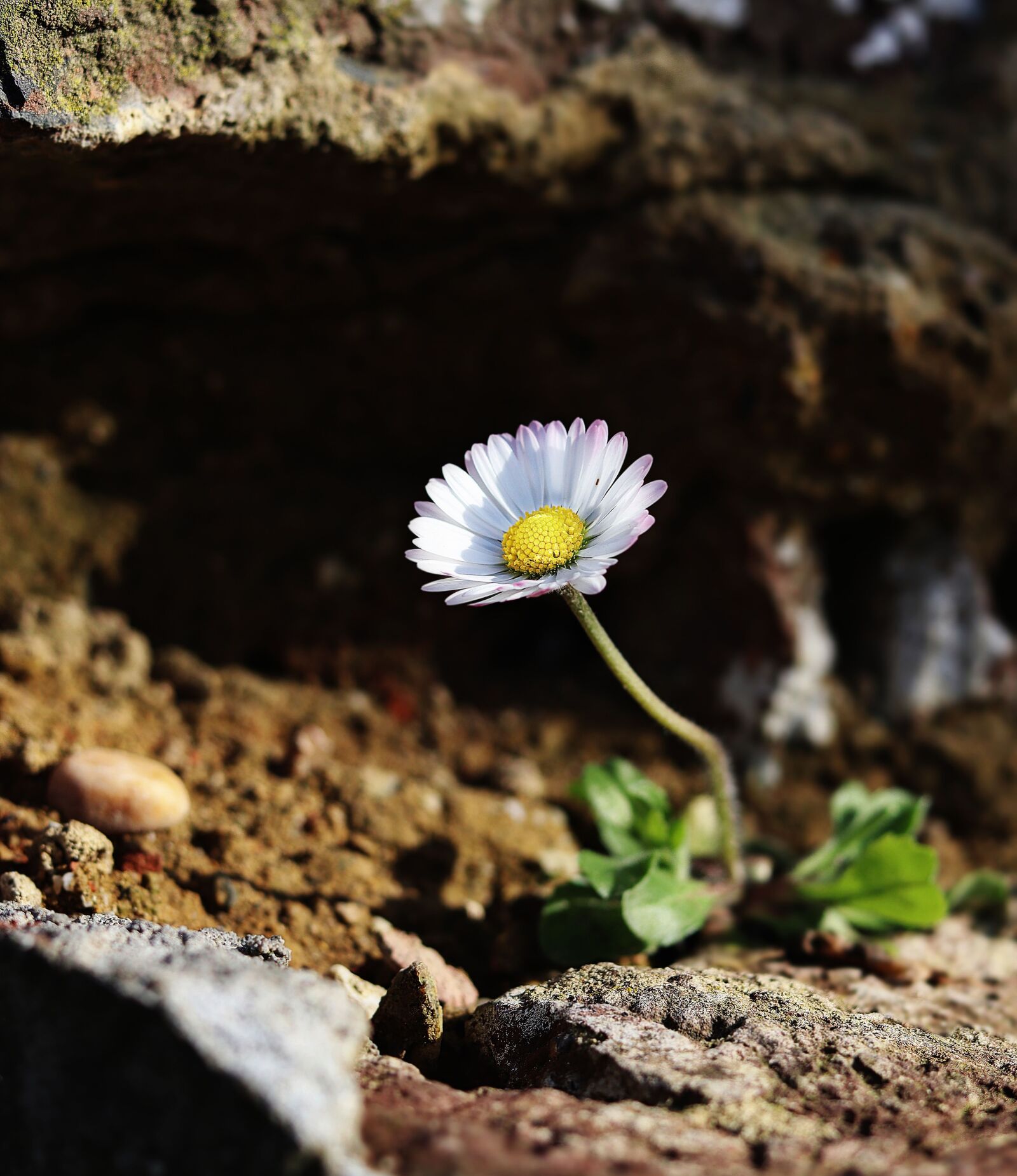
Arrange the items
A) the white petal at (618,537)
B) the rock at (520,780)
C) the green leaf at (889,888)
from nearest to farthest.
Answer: the white petal at (618,537) < the green leaf at (889,888) < the rock at (520,780)

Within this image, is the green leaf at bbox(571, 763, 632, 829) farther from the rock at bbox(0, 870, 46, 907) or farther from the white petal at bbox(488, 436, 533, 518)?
the rock at bbox(0, 870, 46, 907)

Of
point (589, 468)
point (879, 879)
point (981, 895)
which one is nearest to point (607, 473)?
point (589, 468)

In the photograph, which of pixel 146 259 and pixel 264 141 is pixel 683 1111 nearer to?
pixel 264 141

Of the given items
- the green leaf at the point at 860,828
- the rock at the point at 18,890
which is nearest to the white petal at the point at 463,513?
the rock at the point at 18,890

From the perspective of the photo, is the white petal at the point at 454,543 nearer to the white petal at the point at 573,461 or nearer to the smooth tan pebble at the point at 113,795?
the white petal at the point at 573,461

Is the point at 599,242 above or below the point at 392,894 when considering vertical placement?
above

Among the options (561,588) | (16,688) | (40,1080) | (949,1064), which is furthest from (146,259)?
(949,1064)
